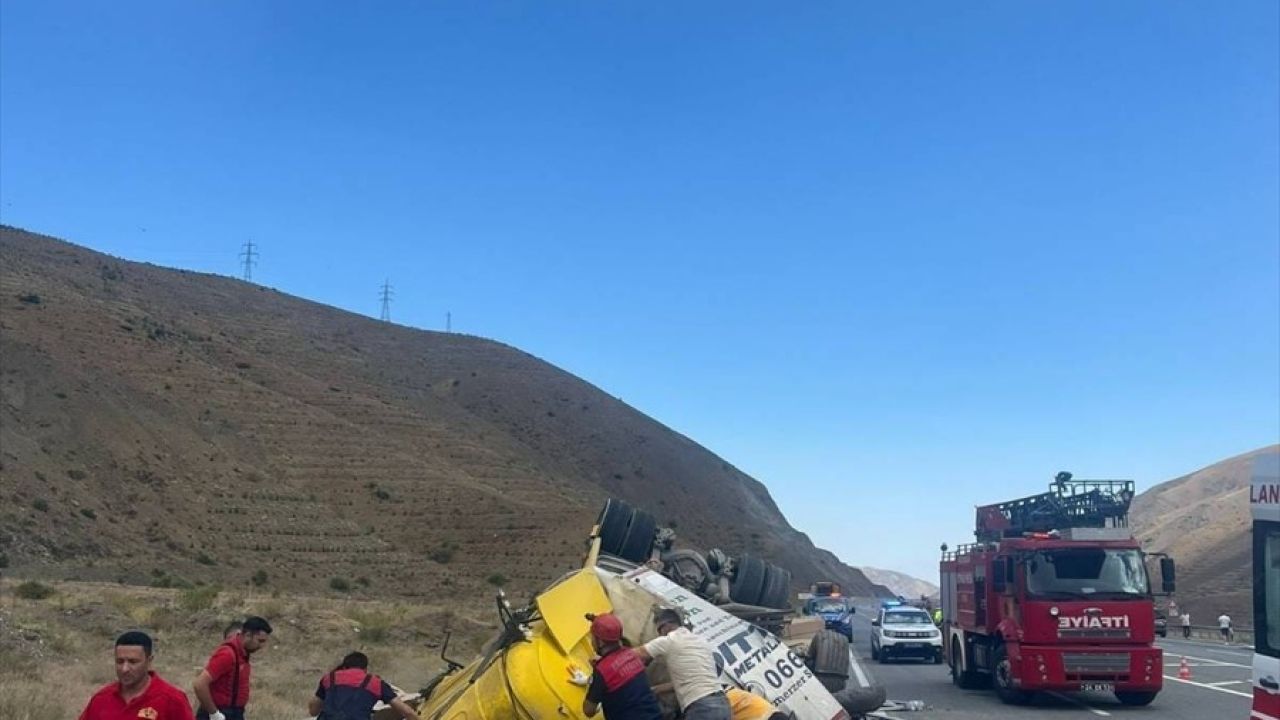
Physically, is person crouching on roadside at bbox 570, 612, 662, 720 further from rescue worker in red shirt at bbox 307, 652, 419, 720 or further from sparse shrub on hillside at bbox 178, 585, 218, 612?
sparse shrub on hillside at bbox 178, 585, 218, 612

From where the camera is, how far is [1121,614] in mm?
19766

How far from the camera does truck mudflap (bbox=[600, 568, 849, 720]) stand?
10727 millimetres

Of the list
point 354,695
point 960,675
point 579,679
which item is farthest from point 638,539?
point 960,675

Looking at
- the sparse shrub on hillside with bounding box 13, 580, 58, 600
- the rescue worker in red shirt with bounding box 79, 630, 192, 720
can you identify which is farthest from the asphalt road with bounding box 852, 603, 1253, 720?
the sparse shrub on hillside with bounding box 13, 580, 58, 600

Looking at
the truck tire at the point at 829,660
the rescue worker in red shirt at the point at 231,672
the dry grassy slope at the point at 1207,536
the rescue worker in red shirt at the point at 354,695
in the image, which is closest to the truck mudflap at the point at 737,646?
the rescue worker in red shirt at the point at 354,695

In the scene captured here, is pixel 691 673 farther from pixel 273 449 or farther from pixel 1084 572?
pixel 273 449

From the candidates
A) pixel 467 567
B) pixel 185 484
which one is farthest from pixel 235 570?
pixel 467 567

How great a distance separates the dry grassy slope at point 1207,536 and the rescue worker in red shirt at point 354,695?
41493mm

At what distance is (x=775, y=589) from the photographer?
15.3 meters

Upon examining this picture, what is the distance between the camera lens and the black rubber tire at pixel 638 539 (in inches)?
580

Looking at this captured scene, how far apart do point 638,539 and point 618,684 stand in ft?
20.4

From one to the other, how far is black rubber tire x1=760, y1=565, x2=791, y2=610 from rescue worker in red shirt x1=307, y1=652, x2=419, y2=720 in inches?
252

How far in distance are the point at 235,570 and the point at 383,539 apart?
1251cm

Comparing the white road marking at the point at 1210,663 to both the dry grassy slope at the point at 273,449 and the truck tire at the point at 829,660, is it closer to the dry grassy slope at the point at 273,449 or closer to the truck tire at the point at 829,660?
the truck tire at the point at 829,660
